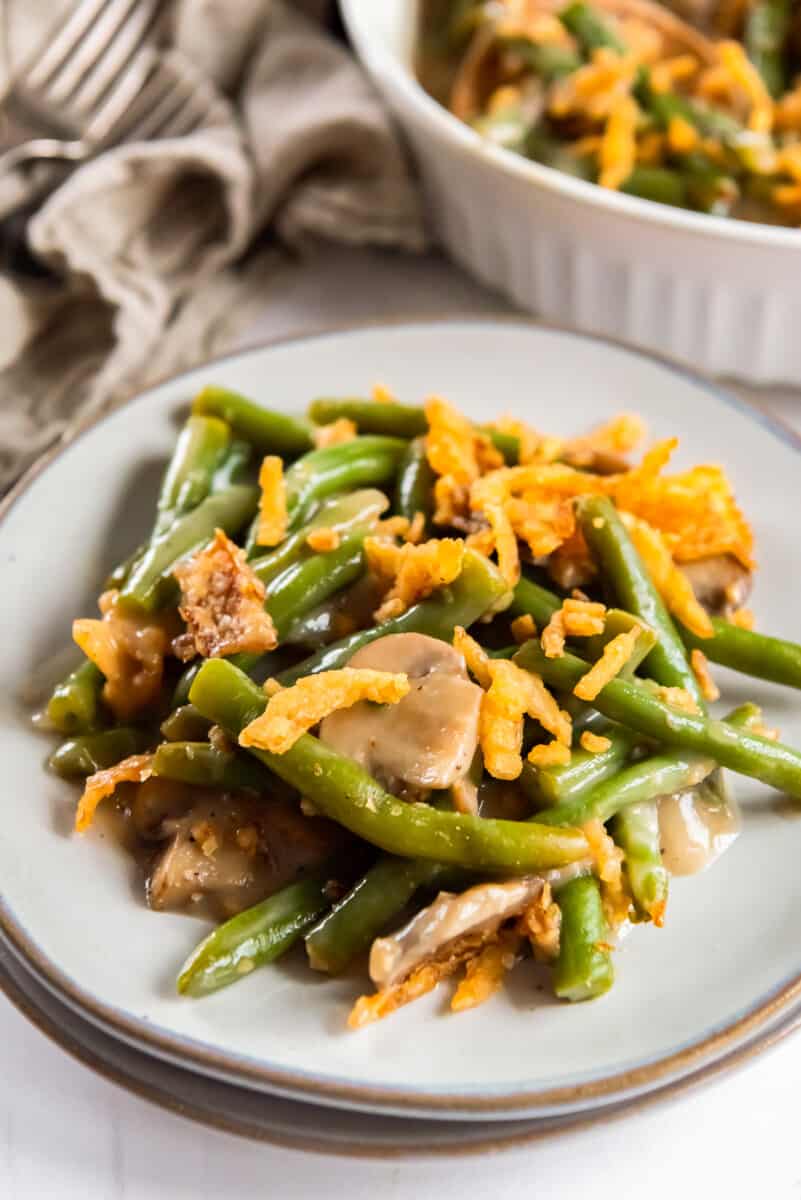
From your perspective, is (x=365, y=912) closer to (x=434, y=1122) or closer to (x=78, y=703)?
(x=434, y=1122)

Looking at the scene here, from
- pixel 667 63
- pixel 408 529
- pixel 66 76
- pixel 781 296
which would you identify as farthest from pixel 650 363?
pixel 66 76

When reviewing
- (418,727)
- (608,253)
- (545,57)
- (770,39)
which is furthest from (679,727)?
(770,39)

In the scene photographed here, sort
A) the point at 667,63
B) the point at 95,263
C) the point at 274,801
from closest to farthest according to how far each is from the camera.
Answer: the point at 274,801 < the point at 95,263 < the point at 667,63

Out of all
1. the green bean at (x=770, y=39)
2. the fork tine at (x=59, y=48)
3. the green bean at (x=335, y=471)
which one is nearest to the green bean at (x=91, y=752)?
the green bean at (x=335, y=471)

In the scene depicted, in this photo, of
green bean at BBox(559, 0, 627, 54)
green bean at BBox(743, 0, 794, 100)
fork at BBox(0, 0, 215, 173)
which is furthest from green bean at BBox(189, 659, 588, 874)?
green bean at BBox(743, 0, 794, 100)

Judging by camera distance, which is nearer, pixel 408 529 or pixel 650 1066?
pixel 650 1066

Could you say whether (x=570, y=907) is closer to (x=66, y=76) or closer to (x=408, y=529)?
(x=408, y=529)

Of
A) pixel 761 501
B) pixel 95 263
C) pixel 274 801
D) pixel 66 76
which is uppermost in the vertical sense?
pixel 66 76
